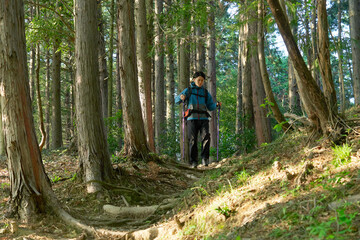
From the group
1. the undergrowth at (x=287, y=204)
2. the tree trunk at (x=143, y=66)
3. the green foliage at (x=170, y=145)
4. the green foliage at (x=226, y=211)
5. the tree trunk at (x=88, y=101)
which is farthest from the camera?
the green foliage at (x=170, y=145)

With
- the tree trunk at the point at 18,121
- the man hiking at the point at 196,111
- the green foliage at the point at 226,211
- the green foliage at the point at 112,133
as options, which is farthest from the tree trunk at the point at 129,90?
the green foliage at the point at 226,211

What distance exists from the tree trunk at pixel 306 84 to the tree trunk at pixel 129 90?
4550 mm

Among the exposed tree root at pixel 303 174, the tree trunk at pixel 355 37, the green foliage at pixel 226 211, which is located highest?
the tree trunk at pixel 355 37

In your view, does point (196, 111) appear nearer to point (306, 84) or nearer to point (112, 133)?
point (306, 84)

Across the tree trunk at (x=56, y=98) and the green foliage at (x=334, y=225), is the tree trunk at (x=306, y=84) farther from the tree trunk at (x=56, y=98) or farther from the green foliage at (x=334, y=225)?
the tree trunk at (x=56, y=98)

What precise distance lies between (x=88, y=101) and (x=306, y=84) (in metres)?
3.94

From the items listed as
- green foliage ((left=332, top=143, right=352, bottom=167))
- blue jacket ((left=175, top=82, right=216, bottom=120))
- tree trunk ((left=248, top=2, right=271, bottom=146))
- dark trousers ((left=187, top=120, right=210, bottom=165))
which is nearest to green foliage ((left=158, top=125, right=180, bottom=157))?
tree trunk ((left=248, top=2, right=271, bottom=146))

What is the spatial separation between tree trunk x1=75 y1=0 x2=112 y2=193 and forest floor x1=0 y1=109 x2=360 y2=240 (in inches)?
15.5

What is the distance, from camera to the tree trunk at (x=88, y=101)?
637 cm

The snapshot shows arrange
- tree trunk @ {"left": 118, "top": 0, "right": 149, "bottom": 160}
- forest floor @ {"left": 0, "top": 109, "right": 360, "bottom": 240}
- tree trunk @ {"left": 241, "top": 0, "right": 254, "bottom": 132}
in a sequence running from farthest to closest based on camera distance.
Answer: tree trunk @ {"left": 241, "top": 0, "right": 254, "bottom": 132} → tree trunk @ {"left": 118, "top": 0, "right": 149, "bottom": 160} → forest floor @ {"left": 0, "top": 109, "right": 360, "bottom": 240}

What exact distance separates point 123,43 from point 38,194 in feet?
16.3

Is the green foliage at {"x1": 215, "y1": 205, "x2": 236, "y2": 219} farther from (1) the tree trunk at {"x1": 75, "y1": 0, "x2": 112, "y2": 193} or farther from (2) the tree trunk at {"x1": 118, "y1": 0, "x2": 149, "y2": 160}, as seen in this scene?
(2) the tree trunk at {"x1": 118, "y1": 0, "x2": 149, "y2": 160}

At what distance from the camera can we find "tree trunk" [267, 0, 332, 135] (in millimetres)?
4953

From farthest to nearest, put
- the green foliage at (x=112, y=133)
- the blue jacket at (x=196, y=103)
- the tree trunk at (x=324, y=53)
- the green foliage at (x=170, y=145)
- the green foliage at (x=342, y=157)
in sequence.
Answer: the green foliage at (x=170, y=145)
the green foliage at (x=112, y=133)
the blue jacket at (x=196, y=103)
the tree trunk at (x=324, y=53)
the green foliage at (x=342, y=157)
